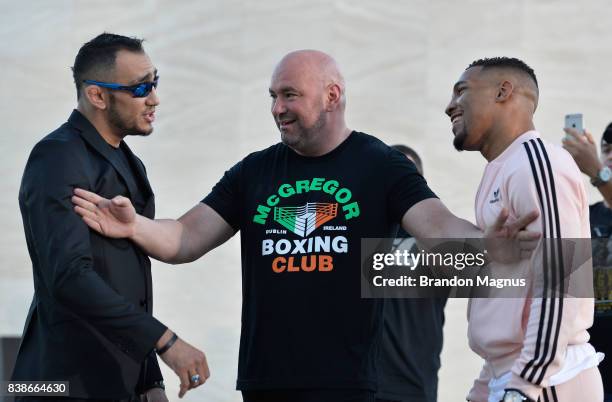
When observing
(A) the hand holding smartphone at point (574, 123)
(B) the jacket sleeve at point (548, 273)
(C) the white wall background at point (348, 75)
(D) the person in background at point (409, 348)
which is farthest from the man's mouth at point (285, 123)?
(C) the white wall background at point (348, 75)

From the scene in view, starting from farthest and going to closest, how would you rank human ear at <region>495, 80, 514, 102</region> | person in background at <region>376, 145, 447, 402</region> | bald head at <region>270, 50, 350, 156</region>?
1. person in background at <region>376, 145, 447, 402</region>
2. bald head at <region>270, 50, 350, 156</region>
3. human ear at <region>495, 80, 514, 102</region>

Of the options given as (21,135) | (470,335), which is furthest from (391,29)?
(470,335)

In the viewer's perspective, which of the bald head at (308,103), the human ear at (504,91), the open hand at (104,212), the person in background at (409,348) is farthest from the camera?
the person in background at (409,348)

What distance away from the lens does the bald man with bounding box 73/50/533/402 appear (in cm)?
418

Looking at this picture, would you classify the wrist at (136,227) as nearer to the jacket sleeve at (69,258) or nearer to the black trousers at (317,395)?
the jacket sleeve at (69,258)

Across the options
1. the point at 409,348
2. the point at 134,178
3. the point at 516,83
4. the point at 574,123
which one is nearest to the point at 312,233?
the point at 134,178

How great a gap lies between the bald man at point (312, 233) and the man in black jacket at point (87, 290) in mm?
143

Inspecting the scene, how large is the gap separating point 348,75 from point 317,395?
400 centimetres

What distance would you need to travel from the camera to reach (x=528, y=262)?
3.82 m

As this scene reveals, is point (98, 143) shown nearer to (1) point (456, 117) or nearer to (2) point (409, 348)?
(1) point (456, 117)

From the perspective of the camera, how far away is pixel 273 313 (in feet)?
13.9

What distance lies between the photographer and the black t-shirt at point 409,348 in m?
5.63

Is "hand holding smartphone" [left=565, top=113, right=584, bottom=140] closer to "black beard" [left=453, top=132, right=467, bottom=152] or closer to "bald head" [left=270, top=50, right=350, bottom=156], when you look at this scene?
"black beard" [left=453, top=132, right=467, bottom=152]

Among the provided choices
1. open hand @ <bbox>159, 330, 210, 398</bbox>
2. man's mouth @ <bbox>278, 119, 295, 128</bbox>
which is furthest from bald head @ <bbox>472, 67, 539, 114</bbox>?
open hand @ <bbox>159, 330, 210, 398</bbox>
